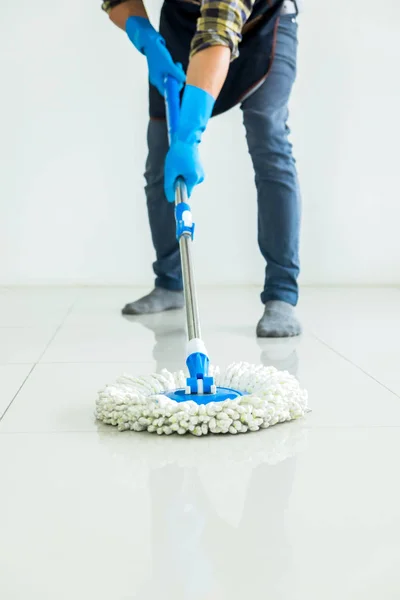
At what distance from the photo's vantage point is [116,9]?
1773 millimetres

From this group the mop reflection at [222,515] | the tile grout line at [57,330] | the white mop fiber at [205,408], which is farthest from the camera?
the tile grout line at [57,330]

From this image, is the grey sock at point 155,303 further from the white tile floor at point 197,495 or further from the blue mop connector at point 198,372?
the blue mop connector at point 198,372

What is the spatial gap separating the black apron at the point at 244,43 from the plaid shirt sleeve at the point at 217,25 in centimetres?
32

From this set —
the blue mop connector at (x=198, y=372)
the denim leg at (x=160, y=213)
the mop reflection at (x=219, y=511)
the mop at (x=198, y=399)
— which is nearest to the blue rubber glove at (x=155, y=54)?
the denim leg at (x=160, y=213)

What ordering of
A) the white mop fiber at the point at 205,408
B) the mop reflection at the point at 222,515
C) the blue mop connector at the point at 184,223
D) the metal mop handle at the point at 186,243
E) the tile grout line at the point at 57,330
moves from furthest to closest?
the tile grout line at the point at 57,330 < the blue mop connector at the point at 184,223 < the metal mop handle at the point at 186,243 < the white mop fiber at the point at 205,408 < the mop reflection at the point at 222,515

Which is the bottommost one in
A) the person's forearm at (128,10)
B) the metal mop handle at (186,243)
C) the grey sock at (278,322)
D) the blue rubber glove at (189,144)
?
the grey sock at (278,322)

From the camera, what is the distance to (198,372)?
1.05 metres

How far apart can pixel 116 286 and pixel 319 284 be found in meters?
0.68

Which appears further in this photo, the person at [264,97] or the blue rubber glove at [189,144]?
the person at [264,97]

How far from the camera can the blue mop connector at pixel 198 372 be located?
3.35 feet

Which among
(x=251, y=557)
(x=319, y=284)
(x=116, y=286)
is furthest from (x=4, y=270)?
(x=251, y=557)

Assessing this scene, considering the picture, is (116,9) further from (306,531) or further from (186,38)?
(306,531)

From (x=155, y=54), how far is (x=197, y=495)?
1.08 m

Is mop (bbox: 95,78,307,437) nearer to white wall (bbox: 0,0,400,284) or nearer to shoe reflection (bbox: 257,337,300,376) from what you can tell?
shoe reflection (bbox: 257,337,300,376)
